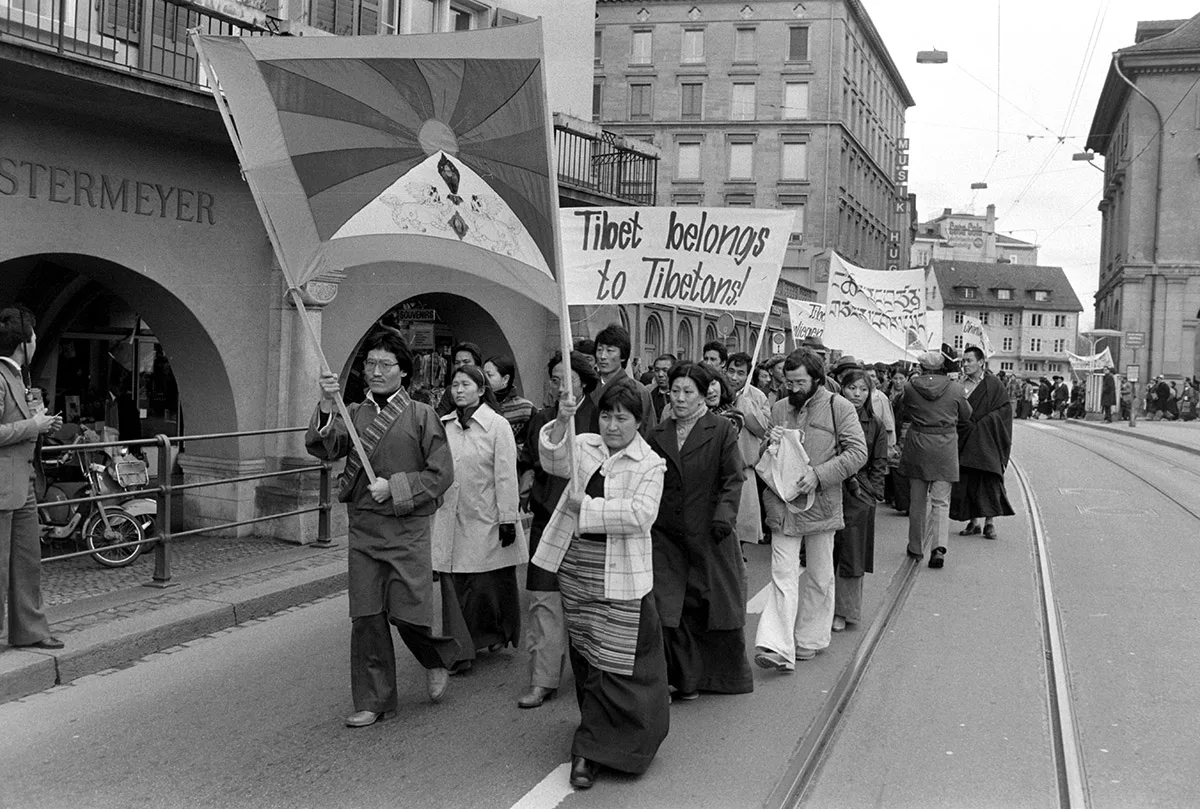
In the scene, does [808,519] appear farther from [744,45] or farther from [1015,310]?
[1015,310]

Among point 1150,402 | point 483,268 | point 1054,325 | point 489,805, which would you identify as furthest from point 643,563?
point 1054,325

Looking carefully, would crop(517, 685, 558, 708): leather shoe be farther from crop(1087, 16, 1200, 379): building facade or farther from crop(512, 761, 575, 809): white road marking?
crop(1087, 16, 1200, 379): building facade

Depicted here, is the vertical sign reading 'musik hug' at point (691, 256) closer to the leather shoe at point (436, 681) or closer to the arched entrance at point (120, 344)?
the leather shoe at point (436, 681)

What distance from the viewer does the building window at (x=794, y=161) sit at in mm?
60062

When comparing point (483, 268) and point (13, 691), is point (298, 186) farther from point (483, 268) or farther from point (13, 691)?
point (13, 691)

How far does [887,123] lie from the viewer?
75.7m

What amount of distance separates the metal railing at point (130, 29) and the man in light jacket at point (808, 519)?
564 cm

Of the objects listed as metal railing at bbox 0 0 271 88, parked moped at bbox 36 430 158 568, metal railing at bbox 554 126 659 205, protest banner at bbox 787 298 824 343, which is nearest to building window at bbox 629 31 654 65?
protest banner at bbox 787 298 824 343

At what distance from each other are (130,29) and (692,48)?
5413 cm

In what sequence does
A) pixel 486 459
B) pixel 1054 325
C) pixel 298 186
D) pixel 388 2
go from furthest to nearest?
pixel 1054 325 < pixel 388 2 < pixel 486 459 < pixel 298 186

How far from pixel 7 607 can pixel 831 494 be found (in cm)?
477

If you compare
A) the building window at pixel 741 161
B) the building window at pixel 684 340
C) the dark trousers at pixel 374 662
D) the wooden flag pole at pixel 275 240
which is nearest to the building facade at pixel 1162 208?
the building window at pixel 741 161

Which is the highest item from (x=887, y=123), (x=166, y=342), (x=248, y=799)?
(x=887, y=123)

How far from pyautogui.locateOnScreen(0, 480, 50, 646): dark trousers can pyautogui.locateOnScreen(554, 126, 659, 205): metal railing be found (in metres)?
9.33
